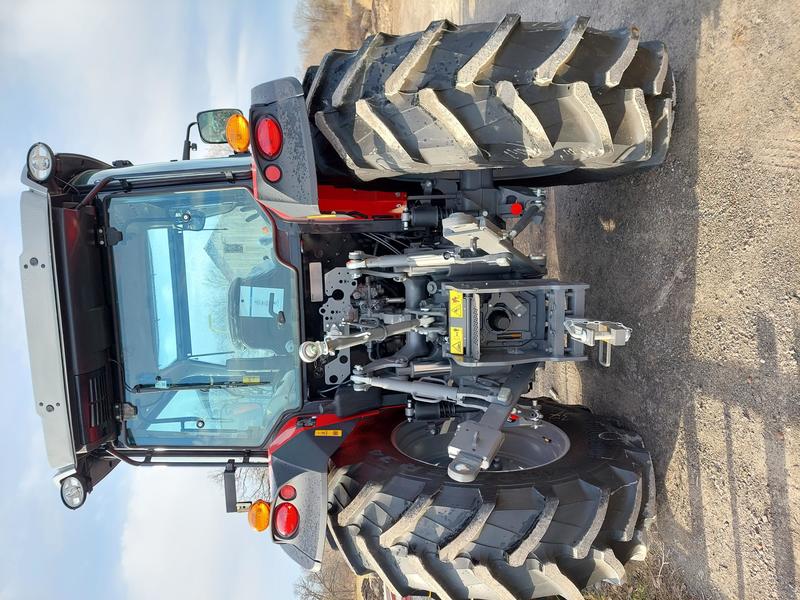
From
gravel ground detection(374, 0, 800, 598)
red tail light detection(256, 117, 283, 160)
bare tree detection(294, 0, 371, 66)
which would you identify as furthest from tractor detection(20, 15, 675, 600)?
bare tree detection(294, 0, 371, 66)

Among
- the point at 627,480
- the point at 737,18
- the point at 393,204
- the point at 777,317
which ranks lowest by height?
the point at 627,480

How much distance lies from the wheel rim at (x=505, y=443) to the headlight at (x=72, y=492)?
5.03ft

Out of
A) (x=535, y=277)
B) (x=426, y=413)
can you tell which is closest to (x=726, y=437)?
(x=535, y=277)

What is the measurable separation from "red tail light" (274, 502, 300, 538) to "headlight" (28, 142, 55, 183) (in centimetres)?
185

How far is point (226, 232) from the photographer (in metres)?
2.82

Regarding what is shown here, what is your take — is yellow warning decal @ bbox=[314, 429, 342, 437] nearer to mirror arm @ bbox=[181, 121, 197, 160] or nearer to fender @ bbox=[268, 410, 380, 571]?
fender @ bbox=[268, 410, 380, 571]

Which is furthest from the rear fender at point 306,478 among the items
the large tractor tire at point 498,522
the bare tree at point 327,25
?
the bare tree at point 327,25

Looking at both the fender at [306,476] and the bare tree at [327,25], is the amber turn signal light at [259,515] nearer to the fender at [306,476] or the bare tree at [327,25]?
the fender at [306,476]

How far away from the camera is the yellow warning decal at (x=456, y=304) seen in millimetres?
2699

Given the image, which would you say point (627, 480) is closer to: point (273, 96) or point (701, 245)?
point (701, 245)

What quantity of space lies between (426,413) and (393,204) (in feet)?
3.65

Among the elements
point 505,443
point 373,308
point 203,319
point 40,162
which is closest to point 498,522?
point 505,443

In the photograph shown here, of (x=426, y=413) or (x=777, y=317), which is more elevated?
(x=777, y=317)

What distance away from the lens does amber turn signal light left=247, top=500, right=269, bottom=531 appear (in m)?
2.61
